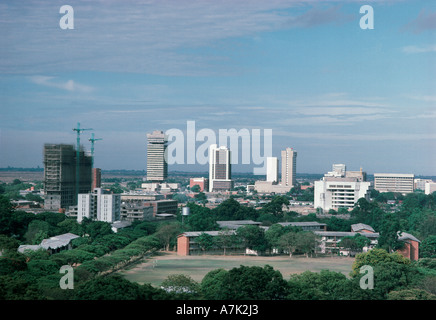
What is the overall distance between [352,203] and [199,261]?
13653 mm

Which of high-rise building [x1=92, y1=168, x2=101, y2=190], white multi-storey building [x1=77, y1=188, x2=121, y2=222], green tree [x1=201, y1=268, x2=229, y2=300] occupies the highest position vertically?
high-rise building [x1=92, y1=168, x2=101, y2=190]

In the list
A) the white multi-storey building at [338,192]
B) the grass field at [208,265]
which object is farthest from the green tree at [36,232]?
the white multi-storey building at [338,192]

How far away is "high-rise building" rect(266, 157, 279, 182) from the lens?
3145cm

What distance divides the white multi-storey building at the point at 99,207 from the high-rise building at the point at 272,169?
14.5 m

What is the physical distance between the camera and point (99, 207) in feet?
57.7

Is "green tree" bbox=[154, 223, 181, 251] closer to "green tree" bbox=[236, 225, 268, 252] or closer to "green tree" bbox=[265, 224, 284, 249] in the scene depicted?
"green tree" bbox=[236, 225, 268, 252]

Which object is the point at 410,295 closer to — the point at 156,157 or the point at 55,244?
the point at 55,244

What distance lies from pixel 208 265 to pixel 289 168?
883 inches

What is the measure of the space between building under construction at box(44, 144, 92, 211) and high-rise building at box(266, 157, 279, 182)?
12.5 metres

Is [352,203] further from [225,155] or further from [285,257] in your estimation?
[285,257]

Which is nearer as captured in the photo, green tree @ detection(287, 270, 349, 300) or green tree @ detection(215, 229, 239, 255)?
green tree @ detection(287, 270, 349, 300)

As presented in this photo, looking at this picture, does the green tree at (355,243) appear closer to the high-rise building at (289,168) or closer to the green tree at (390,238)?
the green tree at (390,238)

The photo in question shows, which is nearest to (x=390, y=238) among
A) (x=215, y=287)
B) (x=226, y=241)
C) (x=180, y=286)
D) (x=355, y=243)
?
(x=355, y=243)

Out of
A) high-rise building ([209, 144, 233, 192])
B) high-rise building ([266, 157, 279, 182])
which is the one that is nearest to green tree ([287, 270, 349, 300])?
high-rise building ([209, 144, 233, 192])
